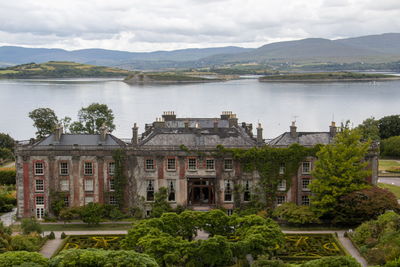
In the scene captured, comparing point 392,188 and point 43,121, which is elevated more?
point 43,121

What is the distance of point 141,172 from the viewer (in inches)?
2058

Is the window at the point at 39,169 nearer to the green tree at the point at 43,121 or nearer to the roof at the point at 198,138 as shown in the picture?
the roof at the point at 198,138

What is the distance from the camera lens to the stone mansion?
171ft

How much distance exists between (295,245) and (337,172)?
9.19 metres

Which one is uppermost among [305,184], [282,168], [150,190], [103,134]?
Result: [103,134]

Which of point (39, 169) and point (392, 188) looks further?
point (392, 188)

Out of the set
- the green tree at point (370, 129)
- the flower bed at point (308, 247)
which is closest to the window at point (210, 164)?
the flower bed at point (308, 247)

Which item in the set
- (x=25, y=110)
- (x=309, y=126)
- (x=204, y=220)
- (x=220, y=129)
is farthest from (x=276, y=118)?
Answer: (x=204, y=220)

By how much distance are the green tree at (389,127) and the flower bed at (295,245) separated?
59.9 m

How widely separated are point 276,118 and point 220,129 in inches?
3698

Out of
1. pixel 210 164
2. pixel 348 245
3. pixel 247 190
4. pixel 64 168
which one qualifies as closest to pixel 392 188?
pixel 247 190

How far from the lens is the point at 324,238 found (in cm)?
4438

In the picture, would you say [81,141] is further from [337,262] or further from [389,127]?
[389,127]

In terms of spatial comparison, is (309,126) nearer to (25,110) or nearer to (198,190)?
(198,190)
